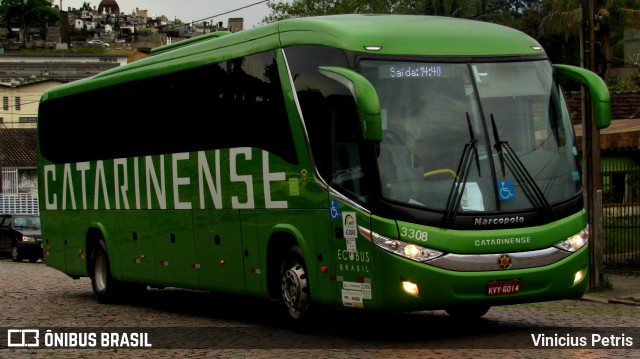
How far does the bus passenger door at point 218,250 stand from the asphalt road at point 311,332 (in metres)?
0.52

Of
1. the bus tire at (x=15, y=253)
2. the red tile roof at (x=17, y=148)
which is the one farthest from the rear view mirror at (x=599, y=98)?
the red tile roof at (x=17, y=148)

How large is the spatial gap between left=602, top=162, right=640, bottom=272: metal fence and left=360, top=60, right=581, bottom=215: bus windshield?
29.3ft

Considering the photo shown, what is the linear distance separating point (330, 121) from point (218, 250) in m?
3.66

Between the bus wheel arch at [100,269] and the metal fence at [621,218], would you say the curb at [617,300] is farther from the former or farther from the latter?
the bus wheel arch at [100,269]

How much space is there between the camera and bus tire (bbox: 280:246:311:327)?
1389 centimetres

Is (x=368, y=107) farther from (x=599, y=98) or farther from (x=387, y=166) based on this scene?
(x=599, y=98)

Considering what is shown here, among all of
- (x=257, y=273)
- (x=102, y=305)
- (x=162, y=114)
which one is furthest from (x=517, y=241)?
(x=102, y=305)

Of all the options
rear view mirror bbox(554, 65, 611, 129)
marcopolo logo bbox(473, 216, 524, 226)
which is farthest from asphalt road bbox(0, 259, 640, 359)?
rear view mirror bbox(554, 65, 611, 129)

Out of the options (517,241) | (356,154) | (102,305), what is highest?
(356,154)

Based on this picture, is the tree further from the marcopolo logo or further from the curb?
the marcopolo logo

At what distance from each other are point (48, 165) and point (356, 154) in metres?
11.0

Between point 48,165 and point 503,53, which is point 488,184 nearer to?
point 503,53

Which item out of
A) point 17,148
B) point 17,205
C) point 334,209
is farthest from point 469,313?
point 17,148

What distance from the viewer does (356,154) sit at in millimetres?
12734
